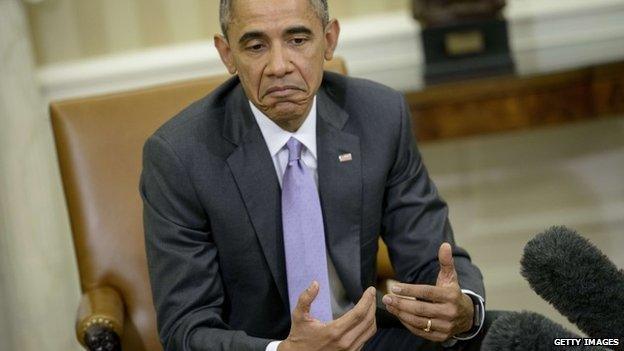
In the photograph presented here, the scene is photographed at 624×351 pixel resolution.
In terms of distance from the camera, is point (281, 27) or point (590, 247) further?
point (281, 27)

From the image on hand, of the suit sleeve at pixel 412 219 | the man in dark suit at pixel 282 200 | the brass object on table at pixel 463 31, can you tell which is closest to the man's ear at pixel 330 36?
the man in dark suit at pixel 282 200

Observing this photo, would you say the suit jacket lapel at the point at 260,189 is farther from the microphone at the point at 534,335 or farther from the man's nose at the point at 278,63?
the microphone at the point at 534,335

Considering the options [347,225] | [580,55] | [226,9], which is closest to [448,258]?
[347,225]

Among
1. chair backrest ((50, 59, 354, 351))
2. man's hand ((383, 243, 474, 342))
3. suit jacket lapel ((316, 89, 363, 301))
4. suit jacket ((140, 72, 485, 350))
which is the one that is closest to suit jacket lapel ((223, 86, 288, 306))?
suit jacket ((140, 72, 485, 350))

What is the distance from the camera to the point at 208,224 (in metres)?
2.04

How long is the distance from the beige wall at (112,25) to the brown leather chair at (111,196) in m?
1.12

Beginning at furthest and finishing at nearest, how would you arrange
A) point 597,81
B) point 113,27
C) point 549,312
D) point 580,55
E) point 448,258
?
point 549,312
point 113,27
point 580,55
point 597,81
point 448,258

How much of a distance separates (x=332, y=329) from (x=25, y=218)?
1.77m

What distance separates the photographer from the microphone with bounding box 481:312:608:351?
38.9 inches

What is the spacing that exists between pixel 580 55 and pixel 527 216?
2.84ft

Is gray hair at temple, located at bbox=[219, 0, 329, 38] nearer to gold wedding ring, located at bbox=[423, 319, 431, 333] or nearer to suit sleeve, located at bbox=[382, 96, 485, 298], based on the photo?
suit sleeve, located at bbox=[382, 96, 485, 298]

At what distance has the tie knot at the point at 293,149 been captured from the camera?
2.04 meters

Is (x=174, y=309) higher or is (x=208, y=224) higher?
(x=208, y=224)

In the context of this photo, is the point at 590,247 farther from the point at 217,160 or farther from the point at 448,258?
the point at 217,160
